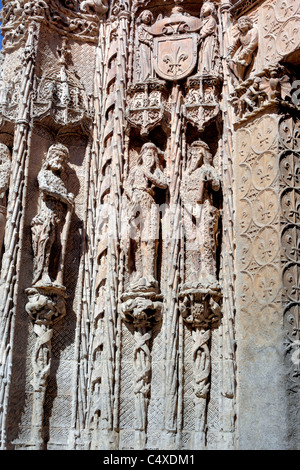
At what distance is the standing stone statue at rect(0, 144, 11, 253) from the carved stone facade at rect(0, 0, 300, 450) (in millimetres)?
18

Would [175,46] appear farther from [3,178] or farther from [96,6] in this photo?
[3,178]

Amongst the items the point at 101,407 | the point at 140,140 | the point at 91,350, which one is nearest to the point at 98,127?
the point at 140,140

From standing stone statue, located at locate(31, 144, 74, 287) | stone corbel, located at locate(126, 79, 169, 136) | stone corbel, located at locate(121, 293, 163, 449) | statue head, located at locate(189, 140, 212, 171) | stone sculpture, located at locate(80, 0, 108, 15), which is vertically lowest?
stone corbel, located at locate(121, 293, 163, 449)

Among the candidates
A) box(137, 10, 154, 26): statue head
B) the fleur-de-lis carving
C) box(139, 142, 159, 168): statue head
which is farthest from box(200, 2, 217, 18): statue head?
box(139, 142, 159, 168): statue head

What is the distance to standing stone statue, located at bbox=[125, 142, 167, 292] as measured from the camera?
8.23 m

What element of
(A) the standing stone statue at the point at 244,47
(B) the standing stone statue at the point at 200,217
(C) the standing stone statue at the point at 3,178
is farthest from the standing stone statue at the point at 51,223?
(A) the standing stone statue at the point at 244,47

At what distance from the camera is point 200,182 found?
8328 millimetres

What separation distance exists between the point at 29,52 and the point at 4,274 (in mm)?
2909

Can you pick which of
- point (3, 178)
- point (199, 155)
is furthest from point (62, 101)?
point (199, 155)

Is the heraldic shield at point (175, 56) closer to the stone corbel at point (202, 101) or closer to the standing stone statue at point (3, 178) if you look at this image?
the stone corbel at point (202, 101)

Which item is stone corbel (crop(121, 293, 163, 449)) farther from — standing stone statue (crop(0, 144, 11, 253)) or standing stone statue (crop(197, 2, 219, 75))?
standing stone statue (crop(197, 2, 219, 75))

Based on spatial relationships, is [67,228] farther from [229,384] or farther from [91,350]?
[229,384]

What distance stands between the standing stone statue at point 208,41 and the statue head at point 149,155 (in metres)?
1.12

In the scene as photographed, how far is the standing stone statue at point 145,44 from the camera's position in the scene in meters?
9.07
